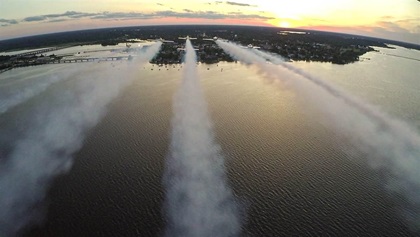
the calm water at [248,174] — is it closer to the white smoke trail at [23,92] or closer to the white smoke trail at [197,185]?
the white smoke trail at [197,185]

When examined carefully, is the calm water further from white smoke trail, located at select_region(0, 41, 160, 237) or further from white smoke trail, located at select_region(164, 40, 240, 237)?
white smoke trail, located at select_region(0, 41, 160, 237)

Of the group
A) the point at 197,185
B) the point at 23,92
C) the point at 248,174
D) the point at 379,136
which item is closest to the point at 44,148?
the point at 197,185

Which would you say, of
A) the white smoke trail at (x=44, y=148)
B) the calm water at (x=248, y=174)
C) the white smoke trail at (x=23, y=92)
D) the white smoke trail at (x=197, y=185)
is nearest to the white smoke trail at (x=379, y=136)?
the calm water at (x=248, y=174)

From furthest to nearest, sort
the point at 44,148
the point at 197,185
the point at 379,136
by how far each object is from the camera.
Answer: the point at 379,136 → the point at 44,148 → the point at 197,185

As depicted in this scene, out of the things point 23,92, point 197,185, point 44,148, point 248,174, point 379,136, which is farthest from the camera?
point 23,92

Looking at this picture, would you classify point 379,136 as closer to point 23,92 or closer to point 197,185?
point 197,185

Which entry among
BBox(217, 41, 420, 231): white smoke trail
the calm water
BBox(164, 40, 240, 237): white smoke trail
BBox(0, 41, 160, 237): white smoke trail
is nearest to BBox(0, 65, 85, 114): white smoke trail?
the calm water

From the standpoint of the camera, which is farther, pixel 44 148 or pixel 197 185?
pixel 44 148
